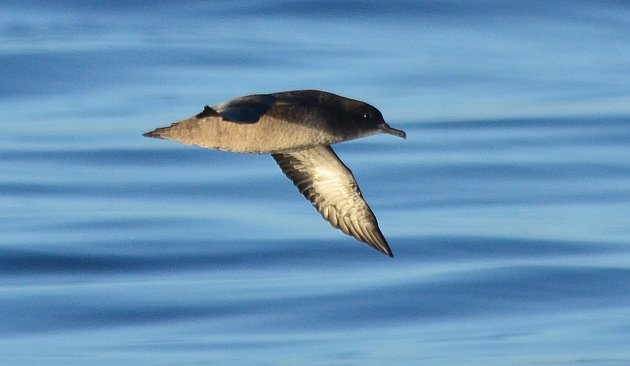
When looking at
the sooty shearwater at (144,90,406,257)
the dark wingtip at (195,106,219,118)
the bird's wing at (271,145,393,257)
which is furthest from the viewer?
the bird's wing at (271,145,393,257)

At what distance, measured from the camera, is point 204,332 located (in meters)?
21.7

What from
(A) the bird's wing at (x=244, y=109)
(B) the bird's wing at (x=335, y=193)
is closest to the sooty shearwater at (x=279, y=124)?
(A) the bird's wing at (x=244, y=109)

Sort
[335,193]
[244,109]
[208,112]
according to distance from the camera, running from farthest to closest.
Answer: [335,193], [244,109], [208,112]

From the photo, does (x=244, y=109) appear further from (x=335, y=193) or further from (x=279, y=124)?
(x=335, y=193)

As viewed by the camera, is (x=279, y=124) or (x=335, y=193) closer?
(x=279, y=124)

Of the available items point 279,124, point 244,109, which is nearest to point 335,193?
point 279,124

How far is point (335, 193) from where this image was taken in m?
10.1

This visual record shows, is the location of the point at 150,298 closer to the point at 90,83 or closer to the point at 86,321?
the point at 86,321

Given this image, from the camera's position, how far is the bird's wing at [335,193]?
995cm

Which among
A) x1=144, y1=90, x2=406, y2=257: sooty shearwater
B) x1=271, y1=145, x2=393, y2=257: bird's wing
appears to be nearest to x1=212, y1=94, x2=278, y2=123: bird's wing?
x1=144, y1=90, x2=406, y2=257: sooty shearwater

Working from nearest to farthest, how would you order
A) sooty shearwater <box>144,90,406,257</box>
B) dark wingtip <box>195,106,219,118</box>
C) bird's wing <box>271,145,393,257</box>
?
dark wingtip <box>195,106,219,118</box>
sooty shearwater <box>144,90,406,257</box>
bird's wing <box>271,145,393,257</box>

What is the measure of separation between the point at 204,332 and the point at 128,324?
3.45 feet

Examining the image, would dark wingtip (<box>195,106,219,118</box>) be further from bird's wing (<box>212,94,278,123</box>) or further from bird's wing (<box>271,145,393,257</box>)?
bird's wing (<box>271,145,393,257</box>)

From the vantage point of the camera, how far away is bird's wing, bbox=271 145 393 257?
9953mm
